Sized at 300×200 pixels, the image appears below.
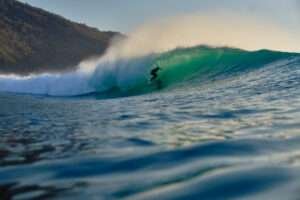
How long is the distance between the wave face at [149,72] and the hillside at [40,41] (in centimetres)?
7128

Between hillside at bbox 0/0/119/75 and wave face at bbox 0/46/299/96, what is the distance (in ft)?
234

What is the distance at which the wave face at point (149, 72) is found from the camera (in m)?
16.4

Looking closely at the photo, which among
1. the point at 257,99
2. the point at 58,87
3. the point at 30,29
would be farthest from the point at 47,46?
the point at 257,99

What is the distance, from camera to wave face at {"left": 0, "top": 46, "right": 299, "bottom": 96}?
53.7ft

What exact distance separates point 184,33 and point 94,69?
13.1ft

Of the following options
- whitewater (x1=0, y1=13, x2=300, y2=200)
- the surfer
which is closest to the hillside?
Answer: the surfer

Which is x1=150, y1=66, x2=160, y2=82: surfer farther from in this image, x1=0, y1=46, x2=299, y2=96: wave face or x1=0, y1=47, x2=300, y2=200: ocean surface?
x1=0, y1=47, x2=300, y2=200: ocean surface

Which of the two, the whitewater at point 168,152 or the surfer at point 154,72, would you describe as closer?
the whitewater at point 168,152

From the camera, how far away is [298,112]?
19.6ft

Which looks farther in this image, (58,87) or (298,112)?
(58,87)

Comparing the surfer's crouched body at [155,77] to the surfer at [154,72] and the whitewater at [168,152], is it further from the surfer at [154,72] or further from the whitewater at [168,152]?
the whitewater at [168,152]

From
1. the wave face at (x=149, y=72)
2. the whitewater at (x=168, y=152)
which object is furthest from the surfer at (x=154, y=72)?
the whitewater at (x=168, y=152)

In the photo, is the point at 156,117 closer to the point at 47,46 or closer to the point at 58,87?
the point at 58,87

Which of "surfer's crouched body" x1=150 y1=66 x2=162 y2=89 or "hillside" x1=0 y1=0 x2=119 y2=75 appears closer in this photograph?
"surfer's crouched body" x1=150 y1=66 x2=162 y2=89
